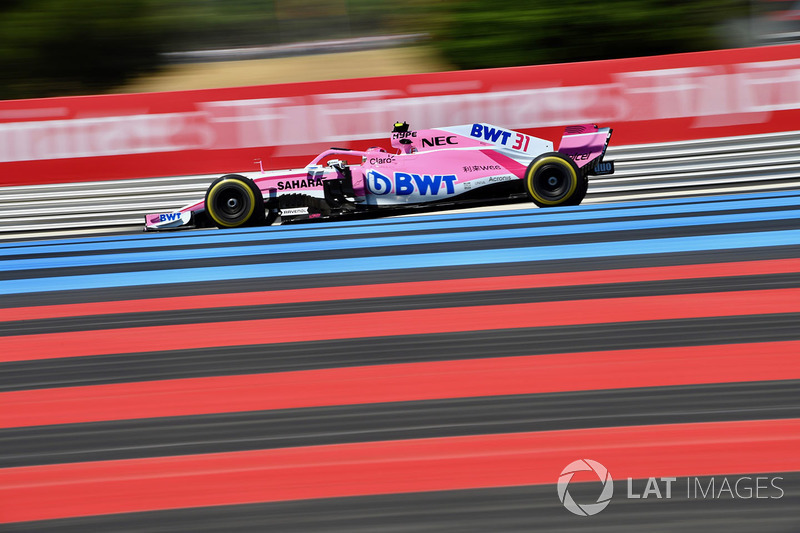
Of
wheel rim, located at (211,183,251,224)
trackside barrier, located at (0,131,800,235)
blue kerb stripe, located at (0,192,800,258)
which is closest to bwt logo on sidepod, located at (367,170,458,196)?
wheel rim, located at (211,183,251,224)

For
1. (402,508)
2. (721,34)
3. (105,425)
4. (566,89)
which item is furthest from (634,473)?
(721,34)

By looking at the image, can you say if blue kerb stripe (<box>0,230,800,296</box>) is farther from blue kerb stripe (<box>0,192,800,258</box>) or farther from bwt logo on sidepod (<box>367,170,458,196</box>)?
bwt logo on sidepod (<box>367,170,458,196</box>)

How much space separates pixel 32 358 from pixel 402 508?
182 cm

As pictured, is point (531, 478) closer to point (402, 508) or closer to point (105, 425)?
point (402, 508)

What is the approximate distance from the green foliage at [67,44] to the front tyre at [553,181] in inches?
407

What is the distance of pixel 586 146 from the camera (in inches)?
283

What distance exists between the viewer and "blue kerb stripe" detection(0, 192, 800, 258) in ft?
16.2

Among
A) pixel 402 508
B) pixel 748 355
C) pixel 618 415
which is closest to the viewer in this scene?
pixel 402 508

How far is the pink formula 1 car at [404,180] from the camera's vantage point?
23.6 feet

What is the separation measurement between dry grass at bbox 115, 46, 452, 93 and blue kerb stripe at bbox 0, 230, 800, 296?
1040 centimetres

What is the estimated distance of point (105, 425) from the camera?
252 cm

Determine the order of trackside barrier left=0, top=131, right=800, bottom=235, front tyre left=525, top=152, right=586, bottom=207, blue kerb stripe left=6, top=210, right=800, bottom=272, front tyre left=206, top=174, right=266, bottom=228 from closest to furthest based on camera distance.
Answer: blue kerb stripe left=6, top=210, right=800, bottom=272
front tyre left=525, top=152, right=586, bottom=207
front tyre left=206, top=174, right=266, bottom=228
trackside barrier left=0, top=131, right=800, bottom=235

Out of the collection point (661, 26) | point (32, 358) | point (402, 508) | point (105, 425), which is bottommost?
point (402, 508)
